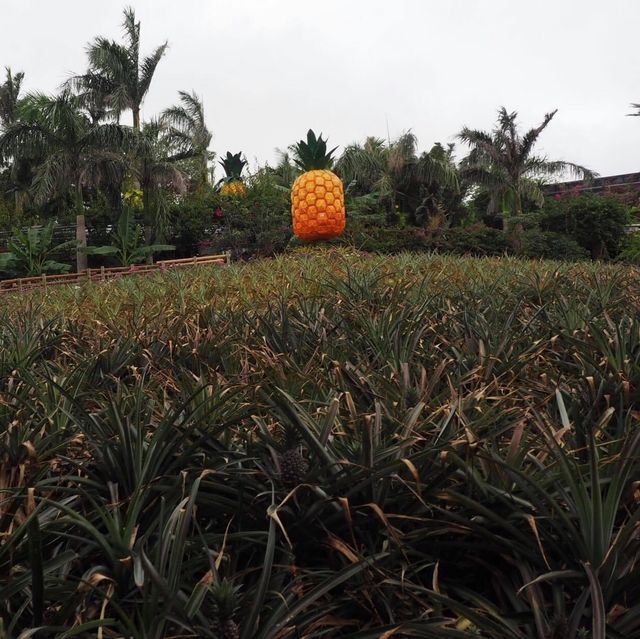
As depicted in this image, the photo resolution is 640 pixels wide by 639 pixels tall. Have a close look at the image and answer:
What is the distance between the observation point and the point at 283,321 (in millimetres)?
3445

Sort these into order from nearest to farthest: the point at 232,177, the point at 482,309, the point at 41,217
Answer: the point at 482,309 → the point at 41,217 → the point at 232,177

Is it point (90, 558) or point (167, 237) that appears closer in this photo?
point (90, 558)

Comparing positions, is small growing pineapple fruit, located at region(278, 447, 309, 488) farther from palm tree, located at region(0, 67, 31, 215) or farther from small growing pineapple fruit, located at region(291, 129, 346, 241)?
palm tree, located at region(0, 67, 31, 215)

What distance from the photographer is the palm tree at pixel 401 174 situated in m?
30.8

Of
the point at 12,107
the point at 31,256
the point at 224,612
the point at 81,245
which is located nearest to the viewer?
the point at 224,612

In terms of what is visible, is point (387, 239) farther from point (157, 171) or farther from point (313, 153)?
point (157, 171)

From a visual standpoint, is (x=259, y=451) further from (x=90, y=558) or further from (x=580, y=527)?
(x=580, y=527)

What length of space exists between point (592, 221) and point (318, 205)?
38.1 feet

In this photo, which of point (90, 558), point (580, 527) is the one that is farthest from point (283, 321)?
point (580, 527)

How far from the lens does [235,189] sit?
108 ft

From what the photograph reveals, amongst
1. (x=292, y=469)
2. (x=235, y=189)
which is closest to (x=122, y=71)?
(x=235, y=189)

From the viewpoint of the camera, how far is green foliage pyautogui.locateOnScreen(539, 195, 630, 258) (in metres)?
23.5

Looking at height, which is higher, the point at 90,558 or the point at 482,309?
the point at 482,309

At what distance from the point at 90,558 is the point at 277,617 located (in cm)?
54
